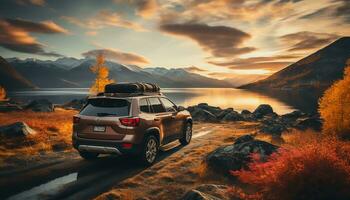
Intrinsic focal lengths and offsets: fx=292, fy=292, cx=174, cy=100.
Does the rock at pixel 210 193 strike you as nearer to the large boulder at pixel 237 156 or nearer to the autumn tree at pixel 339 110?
the large boulder at pixel 237 156

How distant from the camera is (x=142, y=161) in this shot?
32.7 ft

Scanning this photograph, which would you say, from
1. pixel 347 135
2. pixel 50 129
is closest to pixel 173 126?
pixel 50 129

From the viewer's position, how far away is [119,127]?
931 centimetres

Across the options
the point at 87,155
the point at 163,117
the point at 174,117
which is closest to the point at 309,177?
the point at 163,117

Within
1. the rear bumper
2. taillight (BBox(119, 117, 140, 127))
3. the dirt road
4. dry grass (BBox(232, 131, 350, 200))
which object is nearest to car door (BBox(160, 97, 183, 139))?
the dirt road

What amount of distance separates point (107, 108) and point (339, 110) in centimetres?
1824

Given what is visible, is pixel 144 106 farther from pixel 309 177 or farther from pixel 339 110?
pixel 339 110

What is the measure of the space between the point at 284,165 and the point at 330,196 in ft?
3.16

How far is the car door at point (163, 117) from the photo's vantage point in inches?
433

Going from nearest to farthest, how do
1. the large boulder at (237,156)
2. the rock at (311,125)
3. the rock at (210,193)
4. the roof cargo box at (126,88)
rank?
the rock at (210,193) → the large boulder at (237,156) → the roof cargo box at (126,88) → the rock at (311,125)

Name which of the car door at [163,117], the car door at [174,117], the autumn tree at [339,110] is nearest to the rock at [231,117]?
the autumn tree at [339,110]

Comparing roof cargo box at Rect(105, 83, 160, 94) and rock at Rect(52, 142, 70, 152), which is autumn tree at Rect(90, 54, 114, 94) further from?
roof cargo box at Rect(105, 83, 160, 94)

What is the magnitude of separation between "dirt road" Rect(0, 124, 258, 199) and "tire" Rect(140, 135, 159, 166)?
0.83 feet

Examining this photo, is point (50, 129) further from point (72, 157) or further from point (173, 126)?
point (173, 126)
